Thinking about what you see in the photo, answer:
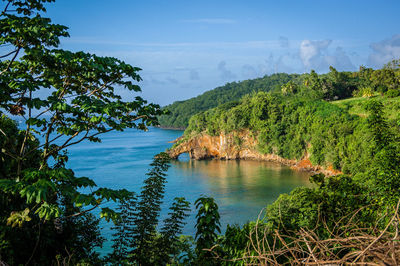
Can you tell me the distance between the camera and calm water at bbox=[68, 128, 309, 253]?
1040 inches

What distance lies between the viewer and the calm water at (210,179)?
→ 26.4 m

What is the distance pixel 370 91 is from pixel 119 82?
162ft

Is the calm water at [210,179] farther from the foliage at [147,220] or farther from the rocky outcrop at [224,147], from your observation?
the foliage at [147,220]

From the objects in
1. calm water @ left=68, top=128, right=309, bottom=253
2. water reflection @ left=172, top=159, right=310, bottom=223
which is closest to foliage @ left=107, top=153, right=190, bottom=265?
calm water @ left=68, top=128, right=309, bottom=253

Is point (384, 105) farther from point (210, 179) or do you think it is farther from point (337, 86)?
point (210, 179)

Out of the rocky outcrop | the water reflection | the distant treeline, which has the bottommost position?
the water reflection

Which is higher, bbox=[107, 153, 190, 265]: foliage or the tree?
the tree

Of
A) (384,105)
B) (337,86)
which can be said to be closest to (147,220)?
(384,105)

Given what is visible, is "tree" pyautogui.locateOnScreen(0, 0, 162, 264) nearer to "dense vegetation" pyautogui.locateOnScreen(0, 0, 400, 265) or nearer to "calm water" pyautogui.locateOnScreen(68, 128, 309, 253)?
"dense vegetation" pyautogui.locateOnScreen(0, 0, 400, 265)

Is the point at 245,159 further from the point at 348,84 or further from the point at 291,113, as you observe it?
the point at 348,84

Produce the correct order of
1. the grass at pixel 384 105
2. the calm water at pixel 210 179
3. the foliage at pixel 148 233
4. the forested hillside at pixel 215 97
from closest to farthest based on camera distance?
the foliage at pixel 148 233 → the calm water at pixel 210 179 → the grass at pixel 384 105 → the forested hillside at pixel 215 97

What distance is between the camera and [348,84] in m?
57.8

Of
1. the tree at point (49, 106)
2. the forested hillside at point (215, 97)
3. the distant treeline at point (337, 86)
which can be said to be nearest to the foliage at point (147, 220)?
the tree at point (49, 106)

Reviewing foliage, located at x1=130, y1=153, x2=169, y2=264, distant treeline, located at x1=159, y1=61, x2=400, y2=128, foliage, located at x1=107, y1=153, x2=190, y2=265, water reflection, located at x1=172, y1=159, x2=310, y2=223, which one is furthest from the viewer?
distant treeline, located at x1=159, y1=61, x2=400, y2=128
